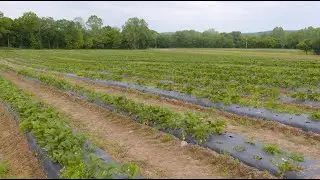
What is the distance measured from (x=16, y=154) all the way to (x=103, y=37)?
3554 inches

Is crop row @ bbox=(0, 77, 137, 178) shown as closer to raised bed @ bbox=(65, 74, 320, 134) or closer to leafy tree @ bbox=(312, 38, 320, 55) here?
raised bed @ bbox=(65, 74, 320, 134)

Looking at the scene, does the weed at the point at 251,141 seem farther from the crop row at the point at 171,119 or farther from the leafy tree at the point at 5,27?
the leafy tree at the point at 5,27

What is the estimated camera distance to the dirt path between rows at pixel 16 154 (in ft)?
25.6

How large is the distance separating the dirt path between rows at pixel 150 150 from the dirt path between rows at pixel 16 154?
5.24 ft

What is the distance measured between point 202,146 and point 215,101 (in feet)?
17.3

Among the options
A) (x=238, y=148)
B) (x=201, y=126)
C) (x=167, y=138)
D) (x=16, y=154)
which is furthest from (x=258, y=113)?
(x=16, y=154)

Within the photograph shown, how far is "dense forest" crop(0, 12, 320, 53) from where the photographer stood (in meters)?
87.7

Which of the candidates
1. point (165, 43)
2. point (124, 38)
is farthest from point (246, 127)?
point (165, 43)

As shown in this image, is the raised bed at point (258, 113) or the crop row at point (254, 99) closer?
the raised bed at point (258, 113)

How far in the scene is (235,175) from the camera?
7195mm

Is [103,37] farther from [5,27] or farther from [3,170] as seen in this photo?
[3,170]

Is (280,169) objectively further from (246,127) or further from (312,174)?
(246,127)

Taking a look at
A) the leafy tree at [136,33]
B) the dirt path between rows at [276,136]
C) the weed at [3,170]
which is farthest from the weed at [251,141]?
the leafy tree at [136,33]

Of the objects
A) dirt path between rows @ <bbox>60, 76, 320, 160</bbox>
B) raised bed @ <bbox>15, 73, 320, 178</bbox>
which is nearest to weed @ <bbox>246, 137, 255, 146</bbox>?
raised bed @ <bbox>15, 73, 320, 178</bbox>
